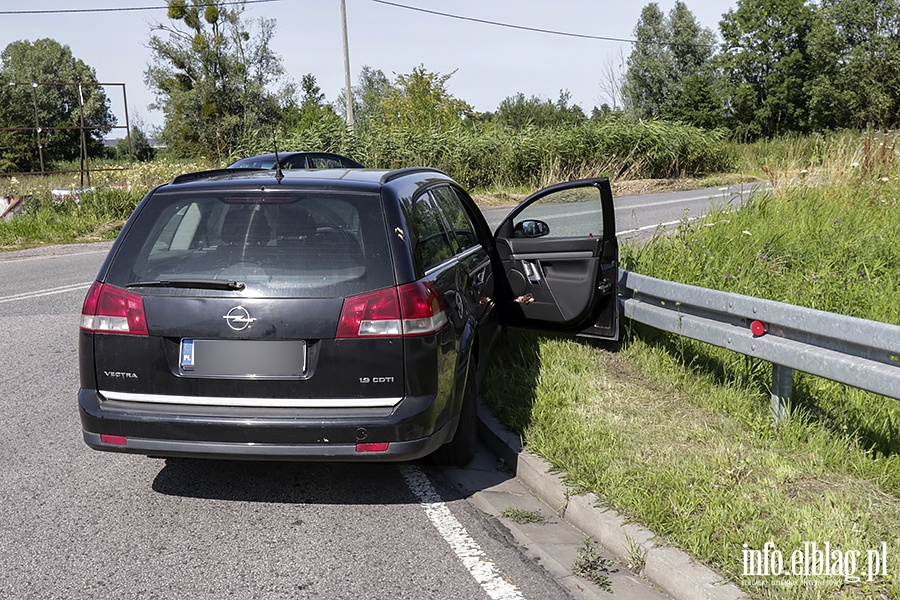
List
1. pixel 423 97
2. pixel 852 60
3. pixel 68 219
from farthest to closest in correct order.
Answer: pixel 852 60, pixel 423 97, pixel 68 219

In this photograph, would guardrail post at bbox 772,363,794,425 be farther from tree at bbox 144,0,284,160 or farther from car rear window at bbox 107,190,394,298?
tree at bbox 144,0,284,160

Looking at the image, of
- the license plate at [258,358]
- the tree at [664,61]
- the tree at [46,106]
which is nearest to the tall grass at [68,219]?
the license plate at [258,358]

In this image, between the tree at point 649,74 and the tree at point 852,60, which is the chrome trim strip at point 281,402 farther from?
the tree at point 649,74

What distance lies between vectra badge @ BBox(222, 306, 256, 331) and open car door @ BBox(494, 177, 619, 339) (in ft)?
8.44

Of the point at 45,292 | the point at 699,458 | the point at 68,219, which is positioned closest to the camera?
the point at 699,458

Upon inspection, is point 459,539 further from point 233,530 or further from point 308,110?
point 308,110

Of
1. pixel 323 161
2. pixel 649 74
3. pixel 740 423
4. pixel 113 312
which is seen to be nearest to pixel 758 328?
pixel 740 423

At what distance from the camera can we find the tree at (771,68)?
71.5 metres

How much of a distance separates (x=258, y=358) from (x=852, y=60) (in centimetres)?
7801

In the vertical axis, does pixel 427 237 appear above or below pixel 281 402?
above

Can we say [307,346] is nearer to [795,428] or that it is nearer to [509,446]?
[509,446]

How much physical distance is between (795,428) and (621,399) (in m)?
1.09

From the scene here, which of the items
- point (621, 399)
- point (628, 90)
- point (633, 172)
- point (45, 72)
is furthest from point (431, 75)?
point (45, 72)

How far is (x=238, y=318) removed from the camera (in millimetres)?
3805
